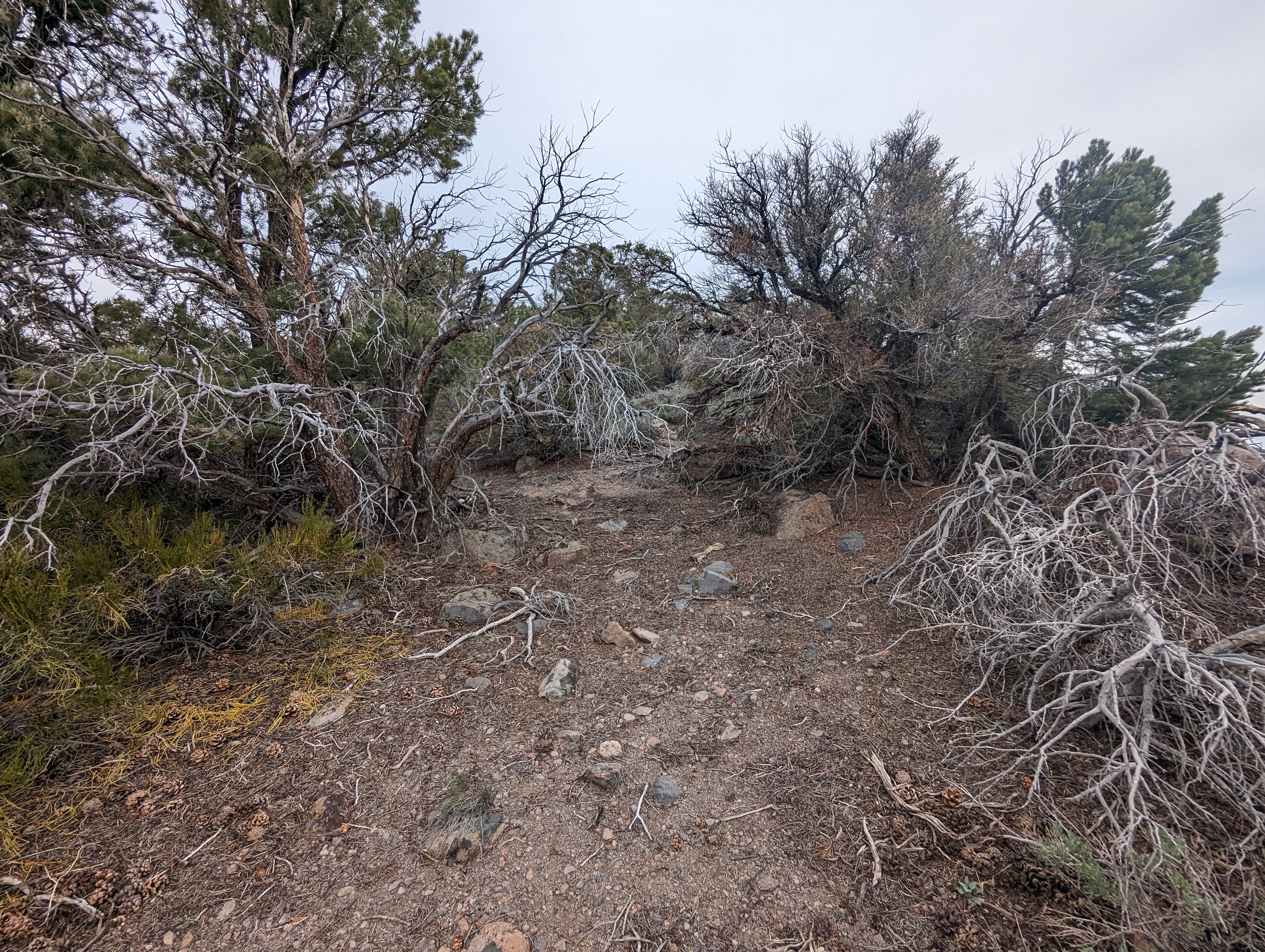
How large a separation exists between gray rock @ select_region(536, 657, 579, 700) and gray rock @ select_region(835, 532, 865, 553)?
2.71m

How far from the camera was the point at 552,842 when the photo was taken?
2.29 metres

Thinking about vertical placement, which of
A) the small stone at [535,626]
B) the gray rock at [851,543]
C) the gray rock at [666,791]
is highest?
the gray rock at [851,543]

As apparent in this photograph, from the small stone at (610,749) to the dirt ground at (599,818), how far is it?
4 cm

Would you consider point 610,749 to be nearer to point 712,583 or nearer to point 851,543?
point 712,583

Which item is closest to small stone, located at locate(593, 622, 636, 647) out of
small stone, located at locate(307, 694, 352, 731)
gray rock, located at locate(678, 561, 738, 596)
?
gray rock, located at locate(678, 561, 738, 596)

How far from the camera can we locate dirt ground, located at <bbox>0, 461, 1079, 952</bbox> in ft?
6.32

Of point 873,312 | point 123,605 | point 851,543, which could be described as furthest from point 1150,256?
point 123,605

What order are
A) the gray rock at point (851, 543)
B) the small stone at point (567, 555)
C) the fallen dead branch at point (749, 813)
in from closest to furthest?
the fallen dead branch at point (749, 813) → the gray rock at point (851, 543) → the small stone at point (567, 555)

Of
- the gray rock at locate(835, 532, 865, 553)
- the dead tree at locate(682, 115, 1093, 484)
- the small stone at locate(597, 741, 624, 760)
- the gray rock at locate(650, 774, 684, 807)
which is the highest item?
the dead tree at locate(682, 115, 1093, 484)

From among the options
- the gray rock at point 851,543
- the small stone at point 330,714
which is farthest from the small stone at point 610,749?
the gray rock at point 851,543

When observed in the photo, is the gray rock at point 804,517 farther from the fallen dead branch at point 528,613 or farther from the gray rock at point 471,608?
the gray rock at point 471,608

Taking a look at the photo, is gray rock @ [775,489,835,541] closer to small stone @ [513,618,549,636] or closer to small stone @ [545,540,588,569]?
small stone @ [545,540,588,569]

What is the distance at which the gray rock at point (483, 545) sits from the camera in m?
5.25

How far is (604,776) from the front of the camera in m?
2.59
